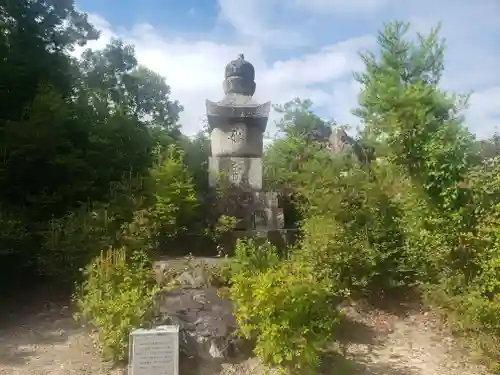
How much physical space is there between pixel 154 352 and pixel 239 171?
4.90m

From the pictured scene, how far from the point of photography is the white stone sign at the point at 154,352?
15.6ft

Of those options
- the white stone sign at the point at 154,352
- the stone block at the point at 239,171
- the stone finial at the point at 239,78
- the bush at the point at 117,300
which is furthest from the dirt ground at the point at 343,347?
the stone finial at the point at 239,78

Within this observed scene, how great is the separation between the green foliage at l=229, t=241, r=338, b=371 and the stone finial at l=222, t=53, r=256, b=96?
5.47m

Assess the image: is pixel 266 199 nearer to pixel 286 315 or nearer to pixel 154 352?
pixel 286 315

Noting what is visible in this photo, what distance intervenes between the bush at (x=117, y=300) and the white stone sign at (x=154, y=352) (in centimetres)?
37

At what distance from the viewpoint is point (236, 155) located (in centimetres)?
936

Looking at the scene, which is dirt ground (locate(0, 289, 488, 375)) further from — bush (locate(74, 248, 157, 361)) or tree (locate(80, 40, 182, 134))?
tree (locate(80, 40, 182, 134))

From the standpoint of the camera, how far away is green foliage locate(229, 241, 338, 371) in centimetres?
476

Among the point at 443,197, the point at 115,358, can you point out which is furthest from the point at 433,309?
the point at 115,358

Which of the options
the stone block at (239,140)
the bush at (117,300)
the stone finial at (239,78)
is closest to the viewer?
the bush at (117,300)

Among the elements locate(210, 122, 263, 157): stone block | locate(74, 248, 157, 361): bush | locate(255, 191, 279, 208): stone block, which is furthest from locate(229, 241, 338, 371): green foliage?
locate(210, 122, 263, 157): stone block

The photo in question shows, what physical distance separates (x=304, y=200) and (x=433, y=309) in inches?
130

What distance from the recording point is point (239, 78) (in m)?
9.70

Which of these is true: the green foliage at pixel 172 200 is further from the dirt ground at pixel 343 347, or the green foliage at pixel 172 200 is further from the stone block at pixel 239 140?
the dirt ground at pixel 343 347
